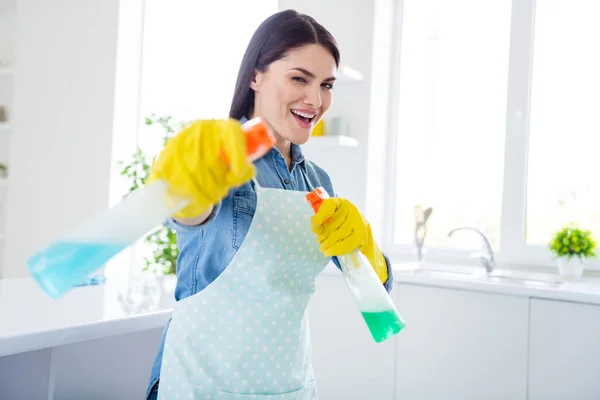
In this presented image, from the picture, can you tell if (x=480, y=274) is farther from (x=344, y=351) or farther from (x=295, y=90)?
(x=295, y=90)

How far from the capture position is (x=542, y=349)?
6.68 ft

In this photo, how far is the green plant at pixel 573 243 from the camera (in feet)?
7.99

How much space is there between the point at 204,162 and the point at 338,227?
1.28ft

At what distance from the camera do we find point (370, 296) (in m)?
1.03

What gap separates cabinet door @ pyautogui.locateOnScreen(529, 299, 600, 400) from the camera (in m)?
1.95

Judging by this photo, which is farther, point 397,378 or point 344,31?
point 344,31

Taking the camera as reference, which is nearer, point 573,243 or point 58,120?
point 573,243

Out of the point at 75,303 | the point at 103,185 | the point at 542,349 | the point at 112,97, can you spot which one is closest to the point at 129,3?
the point at 112,97

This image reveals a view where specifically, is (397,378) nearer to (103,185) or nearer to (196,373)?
(196,373)

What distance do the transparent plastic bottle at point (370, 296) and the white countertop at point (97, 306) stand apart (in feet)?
1.99

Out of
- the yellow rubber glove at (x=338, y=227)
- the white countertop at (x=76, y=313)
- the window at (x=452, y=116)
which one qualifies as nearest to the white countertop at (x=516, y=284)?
the window at (x=452, y=116)

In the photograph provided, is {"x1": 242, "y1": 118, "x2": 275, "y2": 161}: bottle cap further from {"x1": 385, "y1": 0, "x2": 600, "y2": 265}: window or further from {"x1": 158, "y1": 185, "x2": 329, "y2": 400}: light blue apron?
{"x1": 385, "y1": 0, "x2": 600, "y2": 265}: window

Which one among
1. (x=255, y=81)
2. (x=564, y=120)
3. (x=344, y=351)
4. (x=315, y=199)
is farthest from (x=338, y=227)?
(x=564, y=120)

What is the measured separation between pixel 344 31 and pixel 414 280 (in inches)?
57.9
